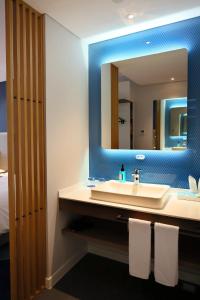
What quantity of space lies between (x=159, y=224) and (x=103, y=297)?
94 cm

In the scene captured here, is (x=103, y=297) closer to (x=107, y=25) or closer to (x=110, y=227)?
(x=110, y=227)

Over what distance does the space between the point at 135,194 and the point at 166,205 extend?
32 centimetres

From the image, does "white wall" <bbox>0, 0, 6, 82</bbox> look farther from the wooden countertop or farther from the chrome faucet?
the chrome faucet

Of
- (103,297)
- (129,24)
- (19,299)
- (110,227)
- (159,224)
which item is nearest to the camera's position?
(159,224)

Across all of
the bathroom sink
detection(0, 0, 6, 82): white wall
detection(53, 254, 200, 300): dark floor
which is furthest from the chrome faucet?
detection(0, 0, 6, 82): white wall

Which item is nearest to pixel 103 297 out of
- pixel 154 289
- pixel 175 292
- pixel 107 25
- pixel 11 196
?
pixel 154 289

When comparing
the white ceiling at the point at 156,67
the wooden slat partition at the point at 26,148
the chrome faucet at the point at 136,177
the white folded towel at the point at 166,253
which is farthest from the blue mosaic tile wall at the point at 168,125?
the wooden slat partition at the point at 26,148

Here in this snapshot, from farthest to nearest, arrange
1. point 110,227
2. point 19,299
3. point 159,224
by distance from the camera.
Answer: point 110,227, point 19,299, point 159,224

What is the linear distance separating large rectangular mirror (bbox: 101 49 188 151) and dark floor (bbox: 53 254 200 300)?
4.50 feet

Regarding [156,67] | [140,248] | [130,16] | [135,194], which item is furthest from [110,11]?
[140,248]

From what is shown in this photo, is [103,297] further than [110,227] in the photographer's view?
No

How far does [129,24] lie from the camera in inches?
81.5

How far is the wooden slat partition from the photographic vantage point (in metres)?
1.69

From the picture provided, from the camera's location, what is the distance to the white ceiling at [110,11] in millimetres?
1723
